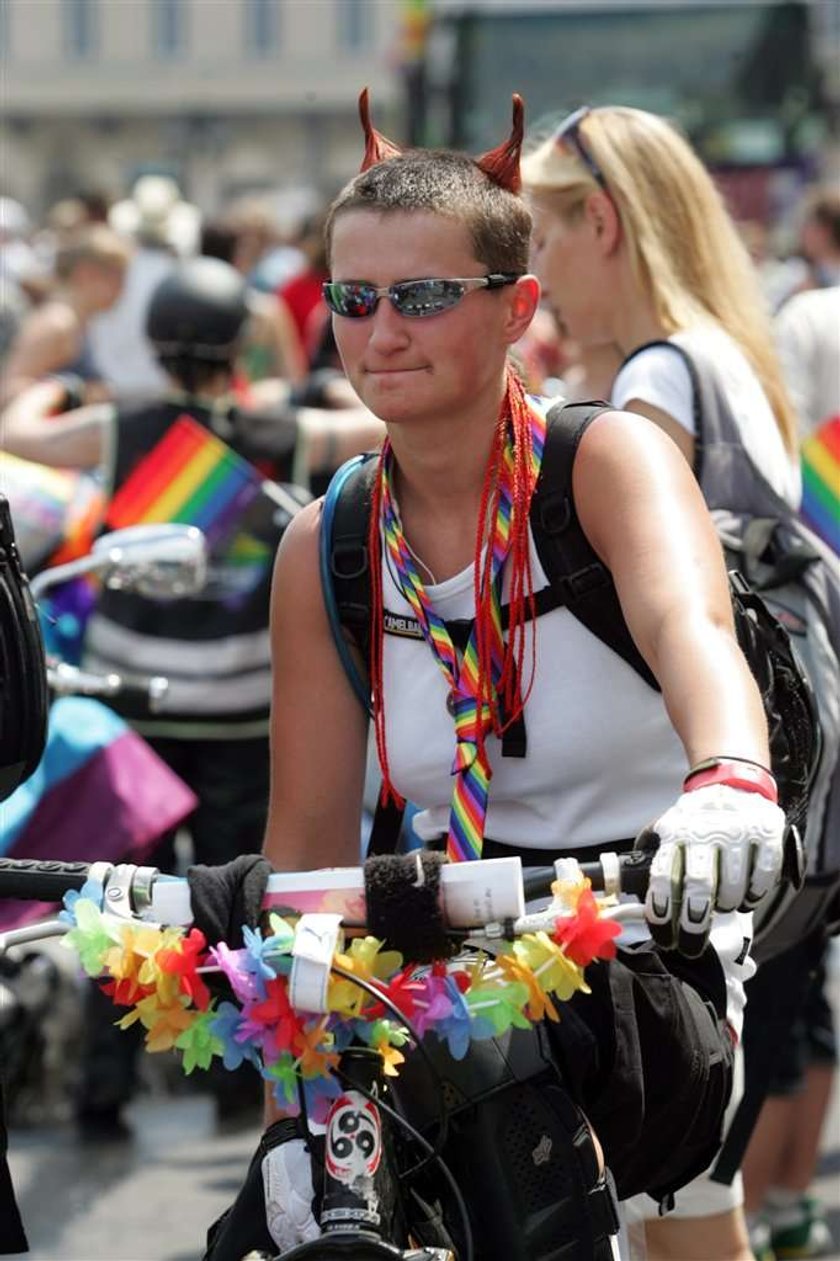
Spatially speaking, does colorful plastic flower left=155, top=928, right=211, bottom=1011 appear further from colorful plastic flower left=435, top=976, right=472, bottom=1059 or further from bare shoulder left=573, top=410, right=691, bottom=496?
bare shoulder left=573, top=410, right=691, bottom=496

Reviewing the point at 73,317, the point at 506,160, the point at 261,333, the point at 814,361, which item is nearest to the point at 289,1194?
the point at 506,160

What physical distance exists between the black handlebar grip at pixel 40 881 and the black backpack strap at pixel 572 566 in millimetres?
745

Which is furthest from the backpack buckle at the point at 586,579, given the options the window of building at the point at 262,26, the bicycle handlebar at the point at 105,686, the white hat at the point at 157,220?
the window of building at the point at 262,26

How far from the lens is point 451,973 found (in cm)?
246

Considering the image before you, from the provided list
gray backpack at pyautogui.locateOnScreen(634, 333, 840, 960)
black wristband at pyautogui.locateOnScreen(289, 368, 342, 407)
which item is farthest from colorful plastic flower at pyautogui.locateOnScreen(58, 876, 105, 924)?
black wristband at pyautogui.locateOnScreen(289, 368, 342, 407)

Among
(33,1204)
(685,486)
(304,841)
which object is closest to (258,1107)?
(33,1204)

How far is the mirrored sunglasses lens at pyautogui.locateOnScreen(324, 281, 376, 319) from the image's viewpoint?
2844 millimetres

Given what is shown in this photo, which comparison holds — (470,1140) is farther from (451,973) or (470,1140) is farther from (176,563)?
(176,563)

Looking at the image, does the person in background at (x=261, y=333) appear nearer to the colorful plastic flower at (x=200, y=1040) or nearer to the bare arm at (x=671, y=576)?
the bare arm at (x=671, y=576)

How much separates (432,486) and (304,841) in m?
0.49

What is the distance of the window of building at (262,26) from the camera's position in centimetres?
9831

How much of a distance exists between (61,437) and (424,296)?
3547mm

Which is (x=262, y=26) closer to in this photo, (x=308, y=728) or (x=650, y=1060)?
(x=308, y=728)

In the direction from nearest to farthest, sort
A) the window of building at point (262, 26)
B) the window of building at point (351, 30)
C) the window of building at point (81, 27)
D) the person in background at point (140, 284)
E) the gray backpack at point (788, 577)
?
the gray backpack at point (788, 577)
the person in background at point (140, 284)
the window of building at point (351, 30)
the window of building at point (262, 26)
the window of building at point (81, 27)
